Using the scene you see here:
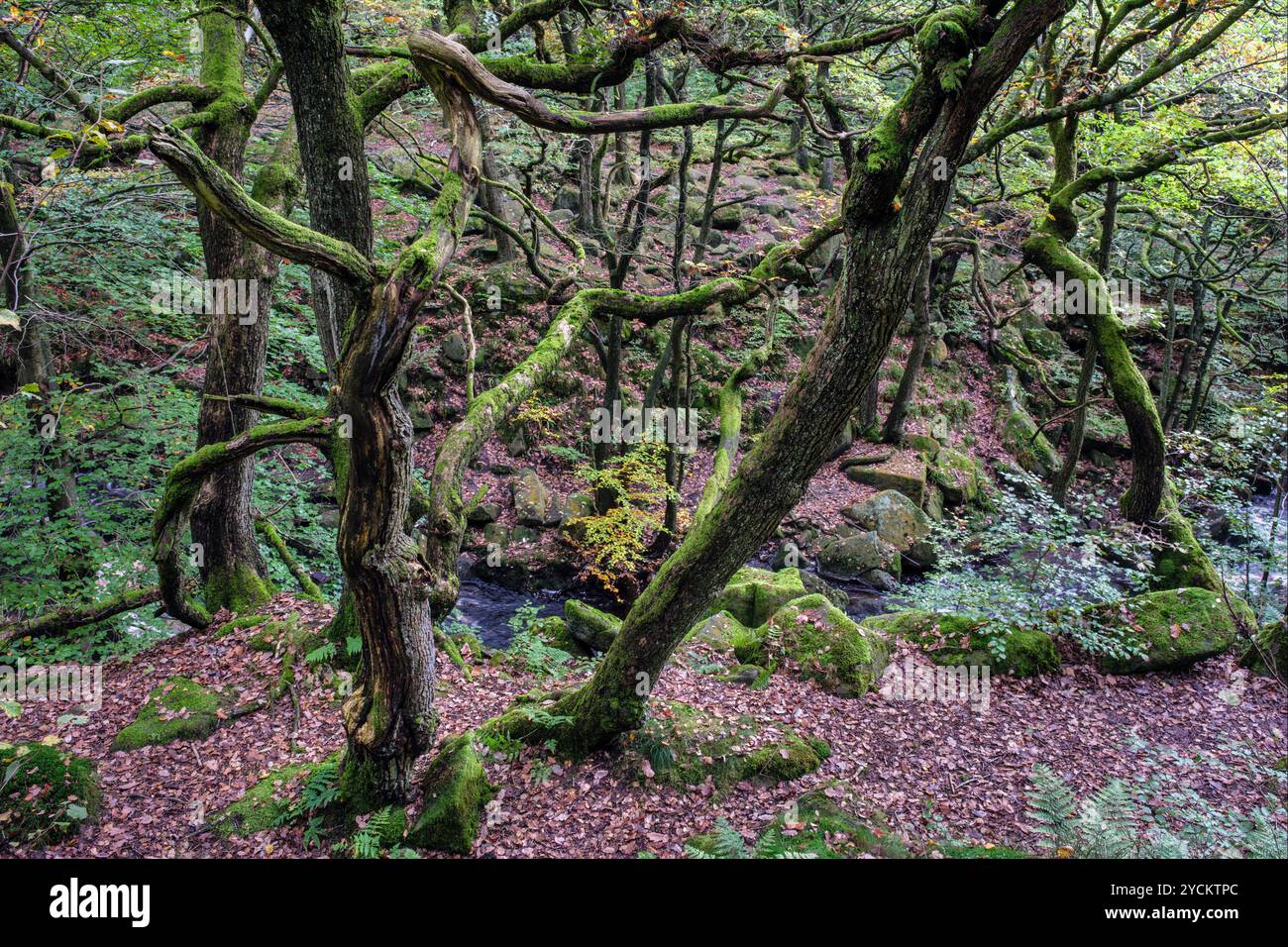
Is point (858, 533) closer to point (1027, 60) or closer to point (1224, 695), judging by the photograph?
point (1224, 695)

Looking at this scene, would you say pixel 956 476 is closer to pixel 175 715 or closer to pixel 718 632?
pixel 718 632

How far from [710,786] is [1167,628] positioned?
5.70 metres

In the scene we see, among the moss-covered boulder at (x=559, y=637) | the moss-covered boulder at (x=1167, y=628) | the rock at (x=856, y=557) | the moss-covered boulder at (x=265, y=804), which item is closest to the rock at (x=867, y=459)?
the rock at (x=856, y=557)

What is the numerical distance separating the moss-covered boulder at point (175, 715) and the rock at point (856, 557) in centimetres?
1001

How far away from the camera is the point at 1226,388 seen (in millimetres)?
18000

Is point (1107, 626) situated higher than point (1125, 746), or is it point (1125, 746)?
point (1107, 626)

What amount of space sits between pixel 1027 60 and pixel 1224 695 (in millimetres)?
11316

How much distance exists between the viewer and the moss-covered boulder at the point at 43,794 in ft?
14.4

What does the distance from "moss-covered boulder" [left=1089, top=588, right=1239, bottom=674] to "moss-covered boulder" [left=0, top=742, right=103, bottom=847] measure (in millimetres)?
9278

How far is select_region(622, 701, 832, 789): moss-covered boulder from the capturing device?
5.26m

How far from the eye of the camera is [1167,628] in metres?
7.36

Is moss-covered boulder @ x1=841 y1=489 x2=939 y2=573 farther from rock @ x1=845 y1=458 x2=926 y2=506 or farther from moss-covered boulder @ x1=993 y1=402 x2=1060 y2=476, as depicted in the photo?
moss-covered boulder @ x1=993 y1=402 x2=1060 y2=476

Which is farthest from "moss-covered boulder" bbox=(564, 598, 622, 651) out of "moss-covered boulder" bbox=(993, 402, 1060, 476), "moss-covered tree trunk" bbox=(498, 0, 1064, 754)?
"moss-covered boulder" bbox=(993, 402, 1060, 476)
